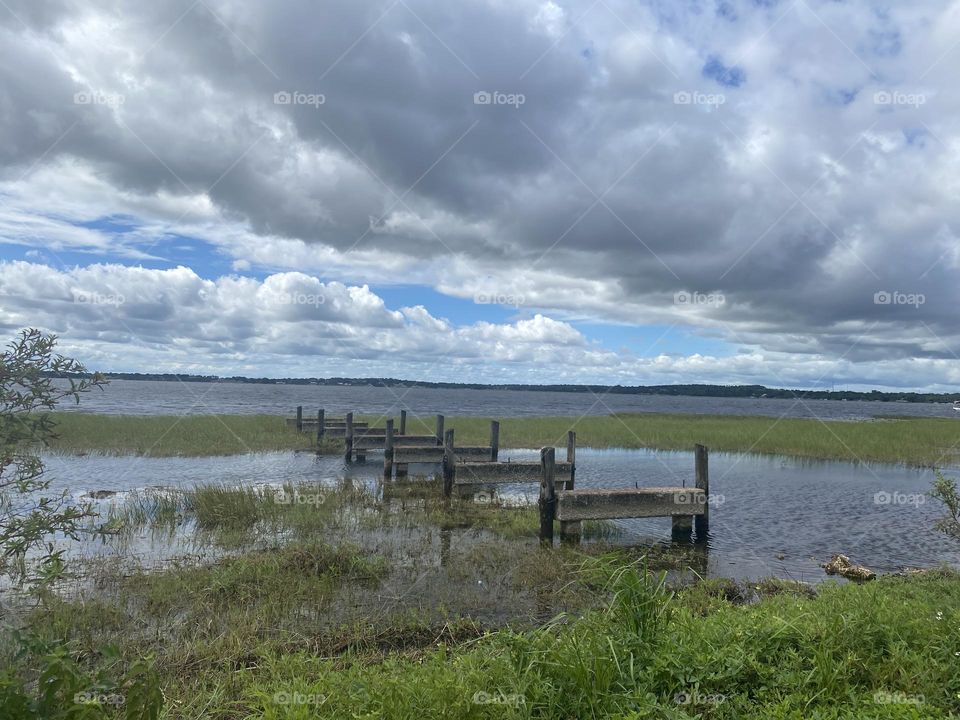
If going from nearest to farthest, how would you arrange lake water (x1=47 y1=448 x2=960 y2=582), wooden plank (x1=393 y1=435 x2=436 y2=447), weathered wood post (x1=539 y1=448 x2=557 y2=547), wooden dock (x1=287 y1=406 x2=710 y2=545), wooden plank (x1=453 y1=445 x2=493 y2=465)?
lake water (x1=47 y1=448 x2=960 y2=582) < weathered wood post (x1=539 y1=448 x2=557 y2=547) < wooden dock (x1=287 y1=406 x2=710 y2=545) < wooden plank (x1=453 y1=445 x2=493 y2=465) < wooden plank (x1=393 y1=435 x2=436 y2=447)

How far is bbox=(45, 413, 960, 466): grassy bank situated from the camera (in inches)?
1161

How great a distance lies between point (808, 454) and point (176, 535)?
28436 mm

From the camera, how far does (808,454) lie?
3052 centimetres
